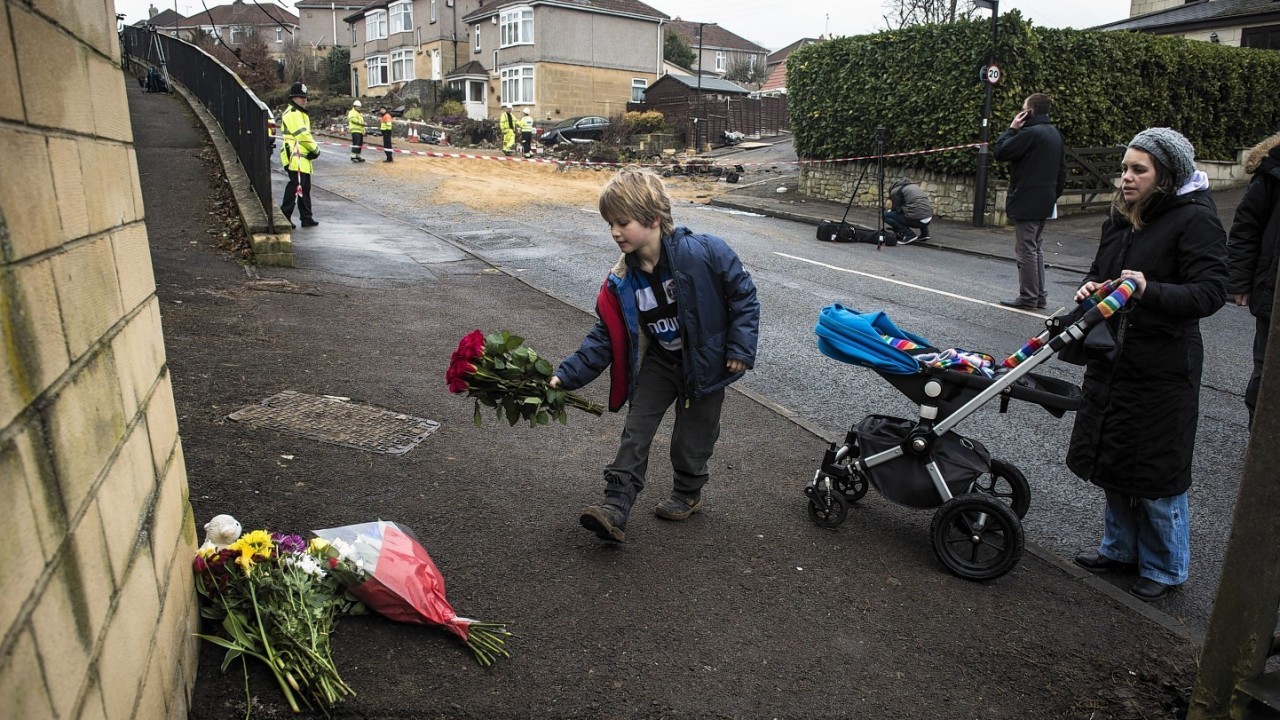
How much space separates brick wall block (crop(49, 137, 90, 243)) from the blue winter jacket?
2.11 m

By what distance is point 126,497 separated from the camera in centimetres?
243

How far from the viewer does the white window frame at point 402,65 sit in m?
65.8

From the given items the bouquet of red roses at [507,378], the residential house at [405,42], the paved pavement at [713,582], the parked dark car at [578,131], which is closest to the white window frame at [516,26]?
the residential house at [405,42]

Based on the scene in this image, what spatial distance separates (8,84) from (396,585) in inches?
81.3

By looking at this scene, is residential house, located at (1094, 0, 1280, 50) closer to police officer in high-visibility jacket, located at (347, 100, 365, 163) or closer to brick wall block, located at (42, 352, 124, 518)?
police officer in high-visibility jacket, located at (347, 100, 365, 163)

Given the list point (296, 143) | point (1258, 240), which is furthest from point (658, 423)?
point (296, 143)

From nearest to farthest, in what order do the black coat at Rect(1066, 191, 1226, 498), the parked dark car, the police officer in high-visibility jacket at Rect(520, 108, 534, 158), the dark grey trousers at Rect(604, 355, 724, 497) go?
the black coat at Rect(1066, 191, 1226, 498) < the dark grey trousers at Rect(604, 355, 724, 497) < the police officer in high-visibility jacket at Rect(520, 108, 534, 158) < the parked dark car

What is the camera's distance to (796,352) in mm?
8211

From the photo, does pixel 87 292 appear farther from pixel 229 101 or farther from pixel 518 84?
pixel 518 84

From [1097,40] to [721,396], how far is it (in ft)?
62.6

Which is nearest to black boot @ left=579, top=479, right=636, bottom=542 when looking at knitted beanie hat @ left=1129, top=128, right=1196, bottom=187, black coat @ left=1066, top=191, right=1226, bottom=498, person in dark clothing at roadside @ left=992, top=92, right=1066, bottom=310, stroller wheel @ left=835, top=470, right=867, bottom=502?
stroller wheel @ left=835, top=470, right=867, bottom=502

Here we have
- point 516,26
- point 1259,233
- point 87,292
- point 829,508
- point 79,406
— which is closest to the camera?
point 79,406

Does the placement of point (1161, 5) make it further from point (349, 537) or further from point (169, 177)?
point (349, 537)

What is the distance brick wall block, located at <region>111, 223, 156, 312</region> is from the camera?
2623mm
